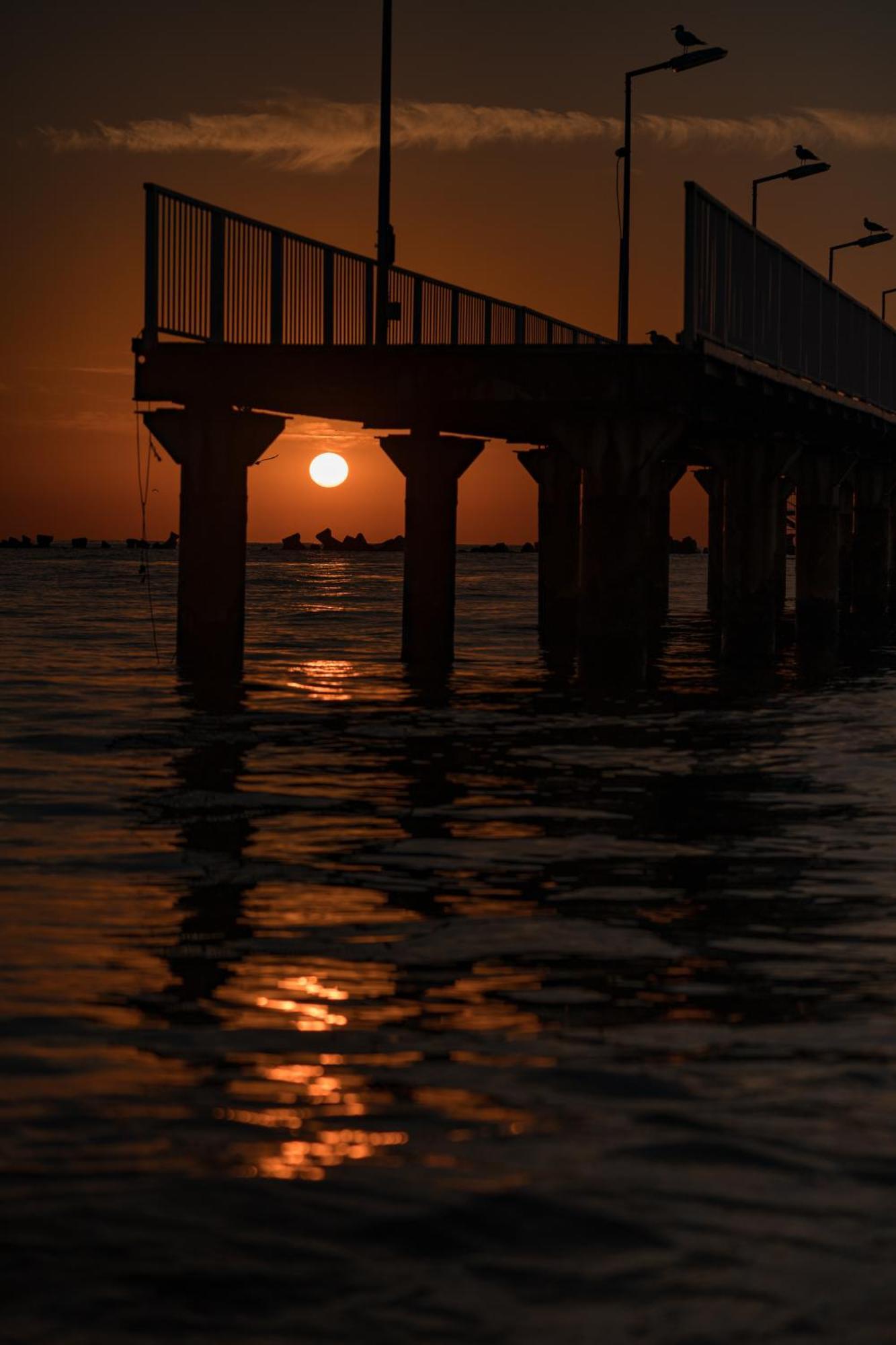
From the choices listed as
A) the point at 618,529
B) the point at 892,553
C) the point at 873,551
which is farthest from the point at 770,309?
the point at 892,553

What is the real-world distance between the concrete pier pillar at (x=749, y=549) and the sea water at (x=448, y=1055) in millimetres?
19555

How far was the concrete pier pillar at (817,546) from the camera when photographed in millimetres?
48812

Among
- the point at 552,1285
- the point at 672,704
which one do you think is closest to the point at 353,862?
the point at 552,1285

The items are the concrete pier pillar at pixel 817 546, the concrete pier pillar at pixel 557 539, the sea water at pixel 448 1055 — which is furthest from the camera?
the concrete pier pillar at pixel 817 546

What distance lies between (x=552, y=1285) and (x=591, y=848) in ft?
29.2

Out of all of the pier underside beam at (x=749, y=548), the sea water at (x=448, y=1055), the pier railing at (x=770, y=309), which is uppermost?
the pier railing at (x=770, y=309)

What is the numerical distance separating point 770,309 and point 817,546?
617 inches

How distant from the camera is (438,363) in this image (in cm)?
3022

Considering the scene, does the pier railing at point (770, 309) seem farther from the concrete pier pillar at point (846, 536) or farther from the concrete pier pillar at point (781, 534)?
the concrete pier pillar at point (846, 536)

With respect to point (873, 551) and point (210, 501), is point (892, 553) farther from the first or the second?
point (210, 501)

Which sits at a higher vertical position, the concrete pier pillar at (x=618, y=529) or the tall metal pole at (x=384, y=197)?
the tall metal pole at (x=384, y=197)

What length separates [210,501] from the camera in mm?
30625

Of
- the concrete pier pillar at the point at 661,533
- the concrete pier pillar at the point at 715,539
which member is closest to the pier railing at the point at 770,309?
the concrete pier pillar at the point at 661,533

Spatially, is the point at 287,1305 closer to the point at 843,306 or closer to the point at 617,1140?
the point at 617,1140
